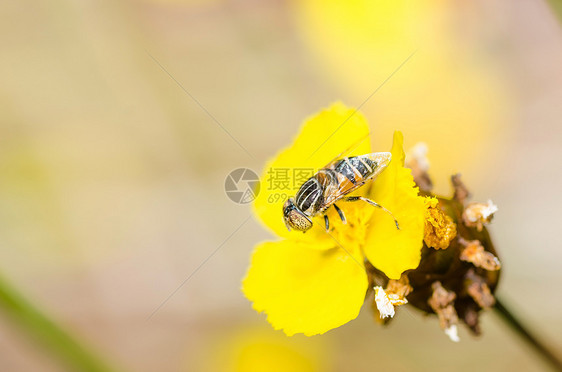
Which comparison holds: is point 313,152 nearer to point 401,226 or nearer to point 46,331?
point 401,226

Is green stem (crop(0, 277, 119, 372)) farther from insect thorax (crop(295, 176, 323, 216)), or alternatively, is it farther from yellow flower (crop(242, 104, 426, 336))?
insect thorax (crop(295, 176, 323, 216))

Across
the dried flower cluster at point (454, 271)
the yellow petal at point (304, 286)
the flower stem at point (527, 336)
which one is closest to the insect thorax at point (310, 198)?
the yellow petal at point (304, 286)

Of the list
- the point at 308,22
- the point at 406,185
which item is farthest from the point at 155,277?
the point at 406,185

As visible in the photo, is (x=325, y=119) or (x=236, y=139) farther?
(x=236, y=139)

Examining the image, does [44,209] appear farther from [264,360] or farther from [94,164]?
[264,360]

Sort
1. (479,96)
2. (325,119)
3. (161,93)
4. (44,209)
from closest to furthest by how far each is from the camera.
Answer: (325,119)
(479,96)
(44,209)
(161,93)

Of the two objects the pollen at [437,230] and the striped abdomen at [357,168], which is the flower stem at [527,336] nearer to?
the pollen at [437,230]
